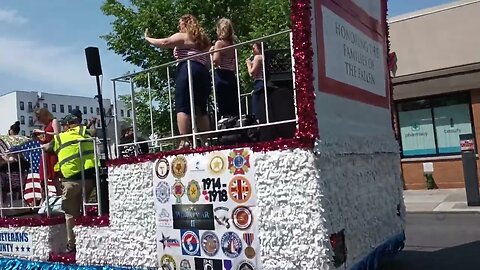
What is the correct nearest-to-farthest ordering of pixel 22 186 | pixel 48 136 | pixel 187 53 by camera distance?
pixel 187 53
pixel 48 136
pixel 22 186

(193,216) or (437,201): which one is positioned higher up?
(193,216)

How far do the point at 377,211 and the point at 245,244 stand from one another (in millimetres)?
1650

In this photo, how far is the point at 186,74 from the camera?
4754mm

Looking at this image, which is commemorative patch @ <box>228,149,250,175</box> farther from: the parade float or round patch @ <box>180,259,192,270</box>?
round patch @ <box>180,259,192,270</box>

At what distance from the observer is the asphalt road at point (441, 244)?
6.25 m

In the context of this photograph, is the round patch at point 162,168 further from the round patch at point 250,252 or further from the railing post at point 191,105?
the round patch at point 250,252

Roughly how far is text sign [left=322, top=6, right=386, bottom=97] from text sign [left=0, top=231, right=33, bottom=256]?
383cm

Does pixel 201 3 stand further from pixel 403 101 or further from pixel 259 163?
pixel 259 163

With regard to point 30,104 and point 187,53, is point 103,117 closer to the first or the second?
point 187,53

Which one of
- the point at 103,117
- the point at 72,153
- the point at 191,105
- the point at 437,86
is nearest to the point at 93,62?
the point at 103,117

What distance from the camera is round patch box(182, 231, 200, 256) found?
4285 mm

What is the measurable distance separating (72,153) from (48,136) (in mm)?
744

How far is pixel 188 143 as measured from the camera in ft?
15.8

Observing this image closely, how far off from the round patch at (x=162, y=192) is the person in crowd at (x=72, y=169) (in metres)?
1.33
